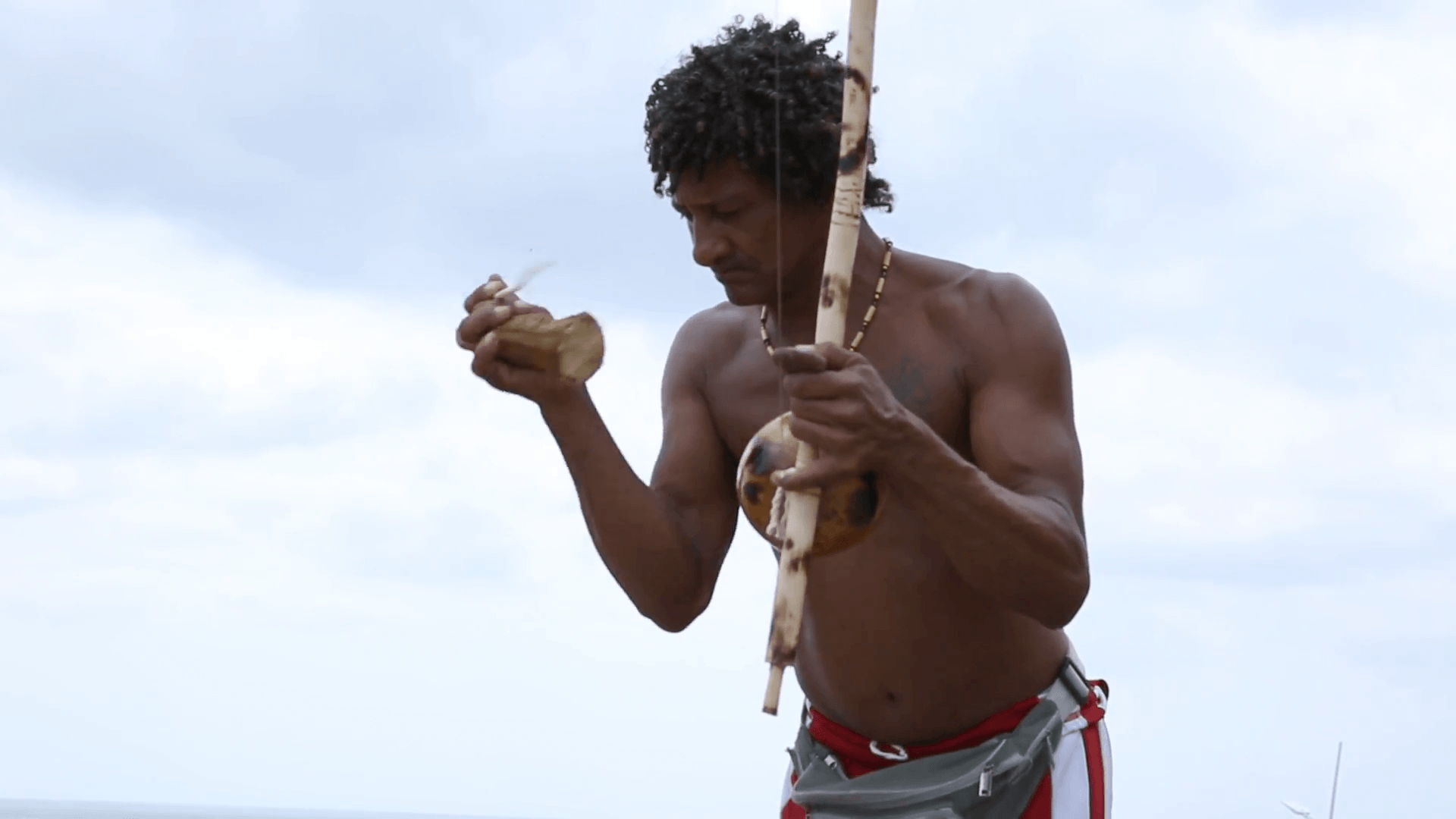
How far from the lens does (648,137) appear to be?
14.6 ft

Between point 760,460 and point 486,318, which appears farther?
point 486,318

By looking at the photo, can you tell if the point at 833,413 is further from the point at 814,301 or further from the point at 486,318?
the point at 814,301

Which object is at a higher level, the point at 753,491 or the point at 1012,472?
the point at 1012,472

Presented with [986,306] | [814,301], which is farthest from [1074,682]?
[814,301]

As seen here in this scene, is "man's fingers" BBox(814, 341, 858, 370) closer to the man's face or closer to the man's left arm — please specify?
the man's left arm

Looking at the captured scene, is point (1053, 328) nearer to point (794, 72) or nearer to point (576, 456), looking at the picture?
point (794, 72)

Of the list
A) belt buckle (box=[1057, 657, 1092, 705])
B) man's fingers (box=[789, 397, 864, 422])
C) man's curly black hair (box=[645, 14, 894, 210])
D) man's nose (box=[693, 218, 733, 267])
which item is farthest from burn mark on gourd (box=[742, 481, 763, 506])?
belt buckle (box=[1057, 657, 1092, 705])

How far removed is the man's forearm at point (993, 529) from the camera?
3.30 meters

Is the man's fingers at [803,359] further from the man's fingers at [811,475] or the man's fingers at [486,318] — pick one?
the man's fingers at [486,318]

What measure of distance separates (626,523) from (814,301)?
779 mm

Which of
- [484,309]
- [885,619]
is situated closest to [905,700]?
[885,619]

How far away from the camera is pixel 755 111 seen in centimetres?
427

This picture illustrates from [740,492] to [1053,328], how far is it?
1328 mm

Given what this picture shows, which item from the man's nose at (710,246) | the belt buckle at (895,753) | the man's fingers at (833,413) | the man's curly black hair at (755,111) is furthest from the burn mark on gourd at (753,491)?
the belt buckle at (895,753)
